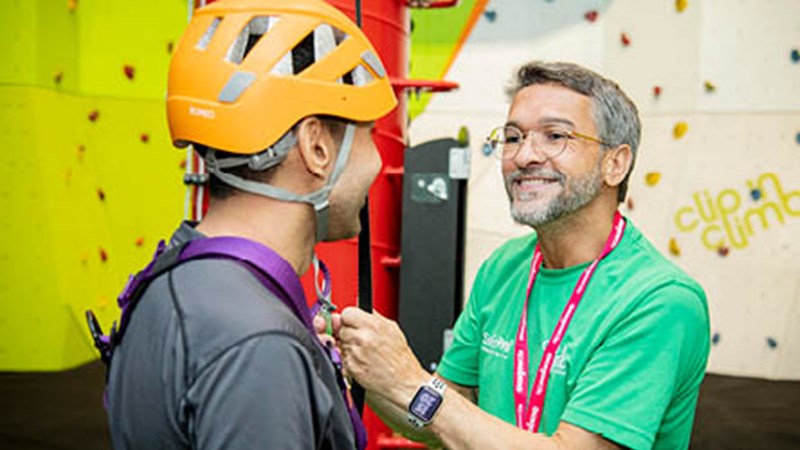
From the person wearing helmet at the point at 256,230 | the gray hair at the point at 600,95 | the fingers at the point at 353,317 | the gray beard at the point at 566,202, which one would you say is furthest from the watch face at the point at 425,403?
the gray hair at the point at 600,95

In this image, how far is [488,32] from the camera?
6137mm

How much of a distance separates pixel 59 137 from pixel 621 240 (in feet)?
16.0

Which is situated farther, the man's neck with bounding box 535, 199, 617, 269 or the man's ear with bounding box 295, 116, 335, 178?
the man's neck with bounding box 535, 199, 617, 269

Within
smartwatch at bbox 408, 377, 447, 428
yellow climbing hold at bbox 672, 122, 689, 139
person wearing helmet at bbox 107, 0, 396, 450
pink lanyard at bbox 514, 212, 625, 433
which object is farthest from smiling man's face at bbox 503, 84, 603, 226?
yellow climbing hold at bbox 672, 122, 689, 139

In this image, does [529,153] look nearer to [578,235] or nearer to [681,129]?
[578,235]

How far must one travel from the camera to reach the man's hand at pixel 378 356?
143 centimetres

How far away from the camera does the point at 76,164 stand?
591cm

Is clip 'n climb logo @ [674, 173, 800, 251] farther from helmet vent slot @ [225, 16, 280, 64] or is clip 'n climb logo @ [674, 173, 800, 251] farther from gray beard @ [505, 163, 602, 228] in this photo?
helmet vent slot @ [225, 16, 280, 64]

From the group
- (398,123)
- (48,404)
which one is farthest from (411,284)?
(48,404)

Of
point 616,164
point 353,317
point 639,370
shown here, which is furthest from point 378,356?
point 616,164

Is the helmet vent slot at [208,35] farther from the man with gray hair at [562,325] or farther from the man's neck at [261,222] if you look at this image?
the man with gray hair at [562,325]

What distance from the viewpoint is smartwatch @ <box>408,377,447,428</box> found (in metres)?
1.48

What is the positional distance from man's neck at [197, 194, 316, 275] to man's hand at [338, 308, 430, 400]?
34 centimetres

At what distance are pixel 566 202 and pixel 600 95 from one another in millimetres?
240
